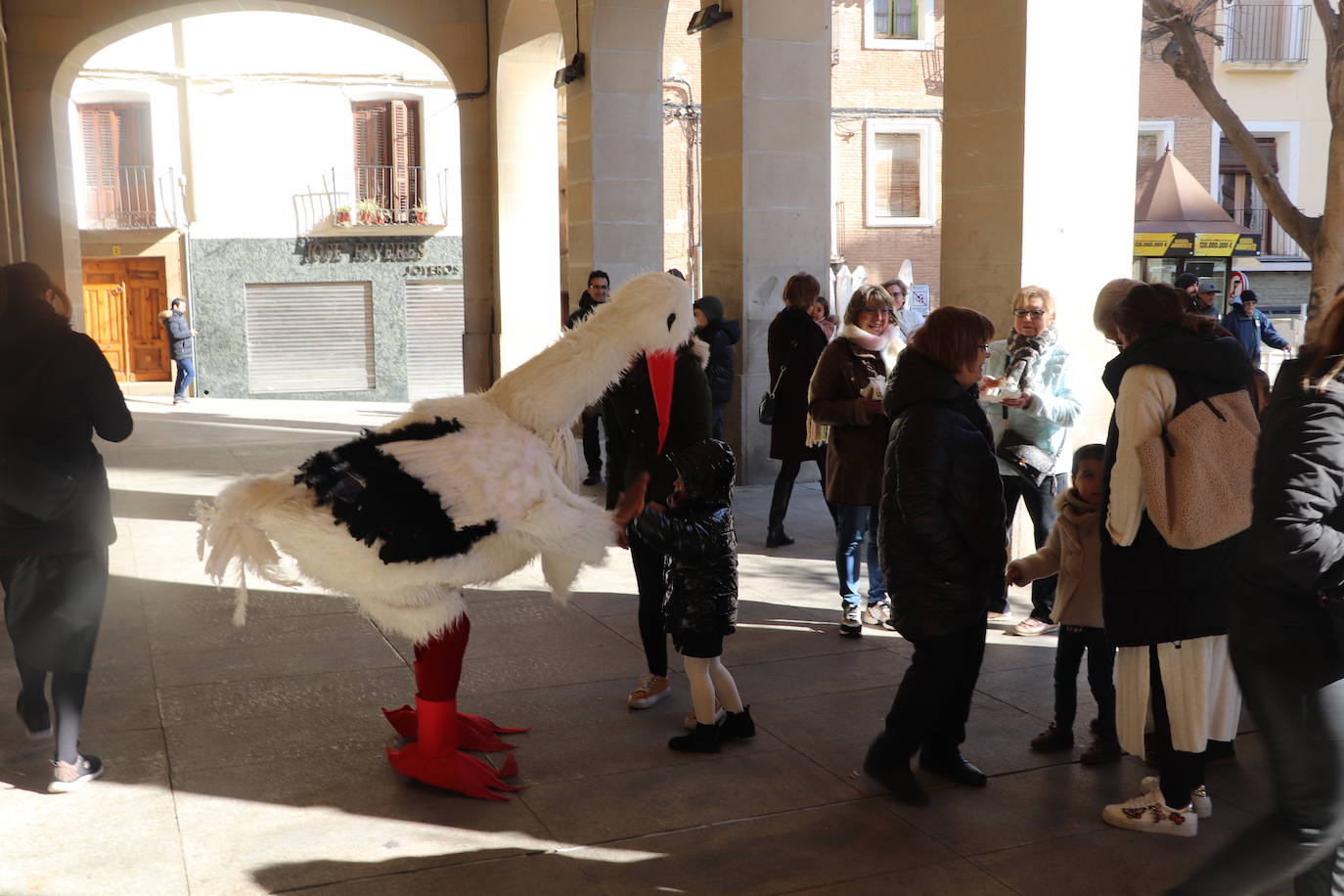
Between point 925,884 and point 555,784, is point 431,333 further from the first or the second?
point 925,884

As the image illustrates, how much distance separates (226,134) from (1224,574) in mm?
23000

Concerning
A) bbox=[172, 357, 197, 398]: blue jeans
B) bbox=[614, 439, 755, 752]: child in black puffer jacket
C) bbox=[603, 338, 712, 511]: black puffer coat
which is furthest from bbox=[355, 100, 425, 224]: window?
bbox=[614, 439, 755, 752]: child in black puffer jacket

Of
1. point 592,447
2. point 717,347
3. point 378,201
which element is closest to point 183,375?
point 378,201

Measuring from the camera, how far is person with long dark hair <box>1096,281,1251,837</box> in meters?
3.61

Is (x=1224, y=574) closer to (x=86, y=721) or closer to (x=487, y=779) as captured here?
(x=487, y=779)

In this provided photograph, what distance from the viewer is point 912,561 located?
153 inches

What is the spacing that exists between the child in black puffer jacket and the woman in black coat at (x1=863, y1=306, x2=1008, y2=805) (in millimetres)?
605

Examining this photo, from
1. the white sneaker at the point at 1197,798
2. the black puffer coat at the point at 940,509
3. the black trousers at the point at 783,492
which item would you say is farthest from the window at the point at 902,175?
the white sneaker at the point at 1197,798

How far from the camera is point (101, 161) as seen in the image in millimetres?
23328

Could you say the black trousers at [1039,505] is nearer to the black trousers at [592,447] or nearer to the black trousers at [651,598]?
the black trousers at [651,598]

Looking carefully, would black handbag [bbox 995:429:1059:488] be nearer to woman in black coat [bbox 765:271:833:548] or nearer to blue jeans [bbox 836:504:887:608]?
blue jeans [bbox 836:504:887:608]

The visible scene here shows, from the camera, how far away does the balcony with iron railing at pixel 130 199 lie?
23.2 m

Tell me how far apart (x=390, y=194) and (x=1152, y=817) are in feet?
74.7

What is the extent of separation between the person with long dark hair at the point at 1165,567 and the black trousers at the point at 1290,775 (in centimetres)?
77
